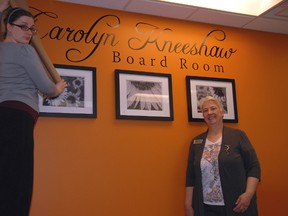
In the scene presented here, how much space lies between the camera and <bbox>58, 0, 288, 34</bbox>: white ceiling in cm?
301

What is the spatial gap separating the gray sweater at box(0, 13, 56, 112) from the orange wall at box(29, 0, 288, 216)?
962 millimetres

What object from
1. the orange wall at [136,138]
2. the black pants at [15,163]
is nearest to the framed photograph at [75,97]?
the orange wall at [136,138]

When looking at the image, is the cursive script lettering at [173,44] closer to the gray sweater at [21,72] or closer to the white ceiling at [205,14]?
the white ceiling at [205,14]

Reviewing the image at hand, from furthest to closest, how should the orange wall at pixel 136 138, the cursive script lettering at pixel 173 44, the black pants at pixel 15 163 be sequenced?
the cursive script lettering at pixel 173 44 < the orange wall at pixel 136 138 < the black pants at pixel 15 163

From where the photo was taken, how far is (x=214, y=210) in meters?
2.52

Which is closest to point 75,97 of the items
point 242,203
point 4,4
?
point 4,4

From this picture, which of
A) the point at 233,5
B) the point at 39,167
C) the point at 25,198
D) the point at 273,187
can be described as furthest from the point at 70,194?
the point at 233,5

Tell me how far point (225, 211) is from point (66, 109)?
1.41m

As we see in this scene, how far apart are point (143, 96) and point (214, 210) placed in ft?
3.58

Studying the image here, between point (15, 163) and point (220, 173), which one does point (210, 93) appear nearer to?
point (220, 173)

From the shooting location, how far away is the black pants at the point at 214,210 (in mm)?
2482

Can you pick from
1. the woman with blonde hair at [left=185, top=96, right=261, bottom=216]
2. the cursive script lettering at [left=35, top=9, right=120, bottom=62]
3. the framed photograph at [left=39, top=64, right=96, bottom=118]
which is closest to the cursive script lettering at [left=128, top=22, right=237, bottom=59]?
the cursive script lettering at [left=35, top=9, right=120, bottom=62]

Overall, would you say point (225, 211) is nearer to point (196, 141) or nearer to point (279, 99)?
point (196, 141)

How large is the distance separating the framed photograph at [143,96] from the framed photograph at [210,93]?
0.20 meters
